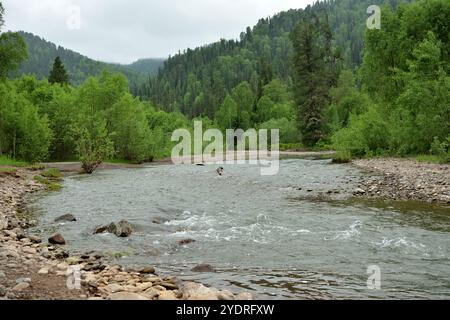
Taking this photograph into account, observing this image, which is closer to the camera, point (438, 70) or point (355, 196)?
point (355, 196)

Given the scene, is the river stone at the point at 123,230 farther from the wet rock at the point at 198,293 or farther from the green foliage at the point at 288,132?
the green foliage at the point at 288,132

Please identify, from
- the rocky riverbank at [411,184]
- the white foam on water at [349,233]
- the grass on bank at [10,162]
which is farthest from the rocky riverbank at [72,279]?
the grass on bank at [10,162]

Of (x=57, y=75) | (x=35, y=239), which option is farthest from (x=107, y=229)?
(x=57, y=75)

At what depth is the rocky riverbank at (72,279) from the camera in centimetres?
823

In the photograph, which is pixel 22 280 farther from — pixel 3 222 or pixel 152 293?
pixel 3 222

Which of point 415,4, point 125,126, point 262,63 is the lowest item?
point 125,126

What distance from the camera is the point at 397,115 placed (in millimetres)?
45062

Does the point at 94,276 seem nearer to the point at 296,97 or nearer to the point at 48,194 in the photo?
the point at 48,194

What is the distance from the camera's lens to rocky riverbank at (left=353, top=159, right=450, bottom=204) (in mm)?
21828

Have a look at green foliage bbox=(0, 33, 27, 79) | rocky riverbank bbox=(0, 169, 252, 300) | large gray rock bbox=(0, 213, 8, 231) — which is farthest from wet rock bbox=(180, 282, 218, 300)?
green foliage bbox=(0, 33, 27, 79)

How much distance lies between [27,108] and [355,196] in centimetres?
3743

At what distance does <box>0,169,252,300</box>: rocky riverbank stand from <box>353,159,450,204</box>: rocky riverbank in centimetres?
1554

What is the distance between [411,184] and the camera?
2506 cm
